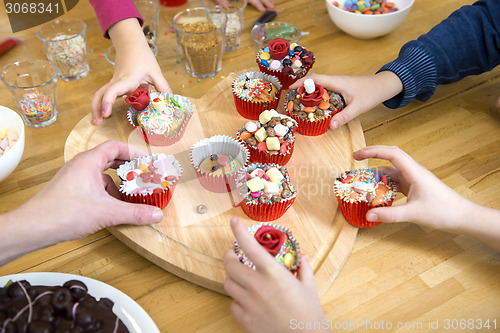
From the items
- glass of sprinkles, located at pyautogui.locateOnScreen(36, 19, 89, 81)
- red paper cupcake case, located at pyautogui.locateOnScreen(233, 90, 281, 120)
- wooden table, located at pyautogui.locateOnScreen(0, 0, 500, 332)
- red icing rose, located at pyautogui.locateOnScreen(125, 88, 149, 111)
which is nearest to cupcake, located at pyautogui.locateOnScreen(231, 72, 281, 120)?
red paper cupcake case, located at pyautogui.locateOnScreen(233, 90, 281, 120)

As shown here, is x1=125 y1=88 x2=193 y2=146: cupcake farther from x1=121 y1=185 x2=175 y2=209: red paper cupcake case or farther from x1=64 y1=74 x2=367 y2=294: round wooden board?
x1=121 y1=185 x2=175 y2=209: red paper cupcake case

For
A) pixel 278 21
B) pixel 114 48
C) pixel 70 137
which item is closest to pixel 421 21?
pixel 278 21

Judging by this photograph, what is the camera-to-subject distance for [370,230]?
1373 mm

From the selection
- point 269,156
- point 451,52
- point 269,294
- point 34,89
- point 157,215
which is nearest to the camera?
point 269,294

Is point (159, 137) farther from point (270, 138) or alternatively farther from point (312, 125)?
point (312, 125)

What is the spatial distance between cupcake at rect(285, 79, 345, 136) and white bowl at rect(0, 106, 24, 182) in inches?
35.7

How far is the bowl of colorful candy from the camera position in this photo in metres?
2.04

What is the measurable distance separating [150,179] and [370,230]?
686mm

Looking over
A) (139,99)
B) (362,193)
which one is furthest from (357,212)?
(139,99)

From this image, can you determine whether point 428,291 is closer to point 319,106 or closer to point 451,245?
point 451,245

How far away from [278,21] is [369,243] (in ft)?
4.36

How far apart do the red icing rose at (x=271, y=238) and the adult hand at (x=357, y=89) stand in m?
0.58

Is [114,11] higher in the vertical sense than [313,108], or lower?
higher

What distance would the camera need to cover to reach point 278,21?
2.24 metres
